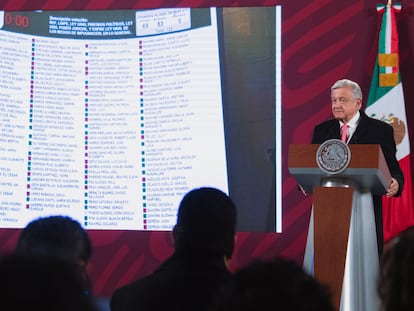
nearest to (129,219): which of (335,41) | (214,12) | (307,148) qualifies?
(214,12)

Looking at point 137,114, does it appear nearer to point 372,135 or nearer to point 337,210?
point 372,135

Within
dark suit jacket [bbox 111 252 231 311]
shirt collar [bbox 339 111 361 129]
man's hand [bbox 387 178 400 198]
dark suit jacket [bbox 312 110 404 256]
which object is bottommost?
dark suit jacket [bbox 111 252 231 311]

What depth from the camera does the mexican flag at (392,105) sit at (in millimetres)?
4488

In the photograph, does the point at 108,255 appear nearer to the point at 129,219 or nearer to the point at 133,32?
the point at 129,219

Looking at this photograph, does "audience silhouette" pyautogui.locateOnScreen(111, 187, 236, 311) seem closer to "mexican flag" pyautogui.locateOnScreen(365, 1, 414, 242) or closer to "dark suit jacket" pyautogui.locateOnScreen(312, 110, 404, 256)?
"dark suit jacket" pyautogui.locateOnScreen(312, 110, 404, 256)

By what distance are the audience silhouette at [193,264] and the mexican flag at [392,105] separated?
2905 mm

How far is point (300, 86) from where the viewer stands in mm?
4777

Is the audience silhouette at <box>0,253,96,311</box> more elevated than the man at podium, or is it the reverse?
the man at podium

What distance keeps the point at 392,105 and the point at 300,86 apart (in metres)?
0.62

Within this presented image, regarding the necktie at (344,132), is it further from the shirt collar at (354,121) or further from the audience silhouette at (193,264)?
the audience silhouette at (193,264)

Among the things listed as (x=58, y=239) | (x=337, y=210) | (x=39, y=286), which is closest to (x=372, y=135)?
(x=337, y=210)

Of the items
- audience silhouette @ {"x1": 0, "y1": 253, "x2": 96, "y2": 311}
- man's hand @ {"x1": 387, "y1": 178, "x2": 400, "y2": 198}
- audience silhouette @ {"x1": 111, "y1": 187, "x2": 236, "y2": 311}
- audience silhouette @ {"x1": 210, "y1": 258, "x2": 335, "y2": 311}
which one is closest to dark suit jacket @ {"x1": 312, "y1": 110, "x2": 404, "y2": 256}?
man's hand @ {"x1": 387, "y1": 178, "x2": 400, "y2": 198}

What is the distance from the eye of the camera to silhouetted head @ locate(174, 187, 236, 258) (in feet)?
5.60

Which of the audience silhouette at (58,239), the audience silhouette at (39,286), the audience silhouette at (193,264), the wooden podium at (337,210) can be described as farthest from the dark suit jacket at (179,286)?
the wooden podium at (337,210)
